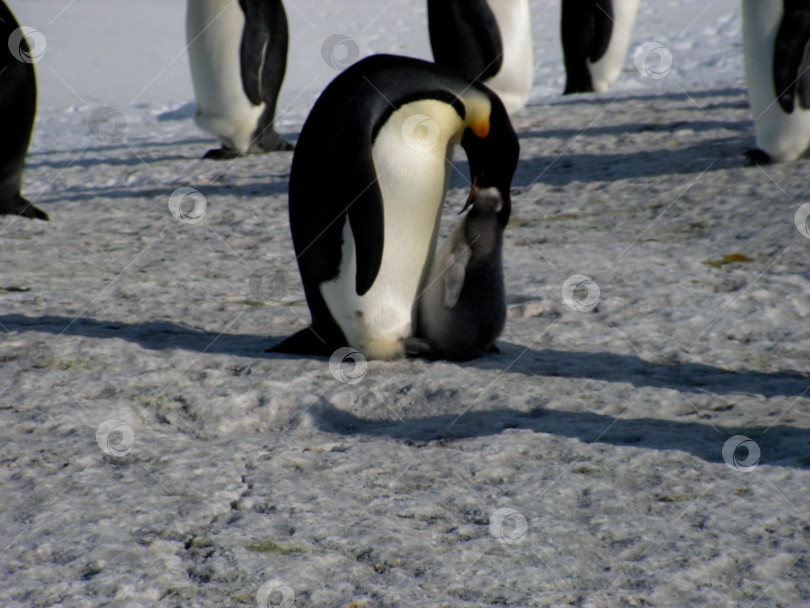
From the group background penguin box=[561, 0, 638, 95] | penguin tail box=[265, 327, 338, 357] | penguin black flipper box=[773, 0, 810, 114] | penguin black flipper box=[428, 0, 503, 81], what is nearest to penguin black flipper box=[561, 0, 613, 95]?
background penguin box=[561, 0, 638, 95]

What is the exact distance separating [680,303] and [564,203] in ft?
5.13

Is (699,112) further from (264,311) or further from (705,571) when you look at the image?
(705,571)

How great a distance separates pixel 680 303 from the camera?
2908mm

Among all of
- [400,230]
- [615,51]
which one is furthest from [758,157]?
[615,51]

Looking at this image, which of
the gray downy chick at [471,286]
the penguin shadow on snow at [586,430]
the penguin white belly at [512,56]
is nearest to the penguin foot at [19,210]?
the gray downy chick at [471,286]

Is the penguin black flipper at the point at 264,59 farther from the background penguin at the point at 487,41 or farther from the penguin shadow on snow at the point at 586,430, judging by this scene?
the penguin shadow on snow at the point at 586,430

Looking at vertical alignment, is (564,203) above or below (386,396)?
below

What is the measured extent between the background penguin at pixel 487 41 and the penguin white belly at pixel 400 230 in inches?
168

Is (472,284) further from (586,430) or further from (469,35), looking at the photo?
(469,35)

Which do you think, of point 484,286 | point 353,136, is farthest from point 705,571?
point 353,136

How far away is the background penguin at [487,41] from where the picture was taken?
6535mm

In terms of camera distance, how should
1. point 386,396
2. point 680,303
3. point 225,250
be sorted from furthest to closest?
point 225,250, point 680,303, point 386,396

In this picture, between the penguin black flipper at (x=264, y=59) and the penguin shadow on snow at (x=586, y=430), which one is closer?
the penguin shadow on snow at (x=586, y=430)

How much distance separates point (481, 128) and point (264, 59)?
4.05 m
